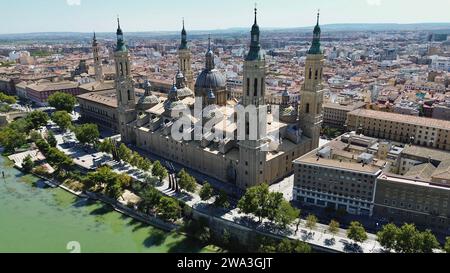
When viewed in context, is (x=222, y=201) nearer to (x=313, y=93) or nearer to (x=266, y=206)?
(x=266, y=206)

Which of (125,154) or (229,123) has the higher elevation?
(229,123)

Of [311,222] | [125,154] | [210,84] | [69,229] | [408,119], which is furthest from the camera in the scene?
[408,119]

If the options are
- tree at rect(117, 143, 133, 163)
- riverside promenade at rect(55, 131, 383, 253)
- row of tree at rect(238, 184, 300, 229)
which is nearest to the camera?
riverside promenade at rect(55, 131, 383, 253)

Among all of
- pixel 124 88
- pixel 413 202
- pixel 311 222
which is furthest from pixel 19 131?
pixel 413 202

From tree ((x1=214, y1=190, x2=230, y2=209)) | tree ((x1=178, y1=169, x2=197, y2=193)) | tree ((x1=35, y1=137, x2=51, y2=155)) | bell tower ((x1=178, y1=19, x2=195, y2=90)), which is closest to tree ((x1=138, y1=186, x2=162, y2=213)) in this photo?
tree ((x1=178, y1=169, x2=197, y2=193))

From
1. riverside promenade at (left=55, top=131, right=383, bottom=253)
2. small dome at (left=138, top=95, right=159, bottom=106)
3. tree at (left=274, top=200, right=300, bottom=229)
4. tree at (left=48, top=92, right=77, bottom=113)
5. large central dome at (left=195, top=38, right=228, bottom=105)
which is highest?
large central dome at (left=195, top=38, right=228, bottom=105)

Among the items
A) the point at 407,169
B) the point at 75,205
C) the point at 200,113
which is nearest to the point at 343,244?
the point at 407,169

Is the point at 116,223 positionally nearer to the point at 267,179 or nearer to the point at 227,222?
the point at 227,222

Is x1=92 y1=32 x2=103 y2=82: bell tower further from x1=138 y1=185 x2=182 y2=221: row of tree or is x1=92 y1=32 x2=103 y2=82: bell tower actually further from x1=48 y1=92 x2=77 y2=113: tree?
x1=138 y1=185 x2=182 y2=221: row of tree
